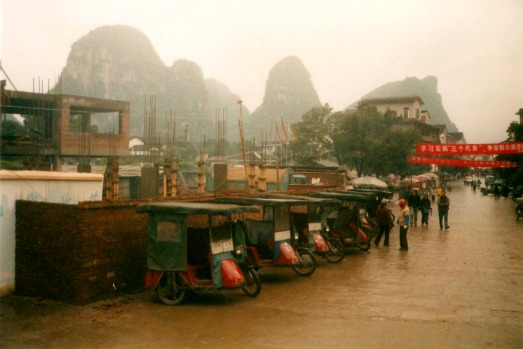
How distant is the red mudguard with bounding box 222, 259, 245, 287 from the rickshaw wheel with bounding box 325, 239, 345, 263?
192 inches

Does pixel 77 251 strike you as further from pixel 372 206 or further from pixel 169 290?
pixel 372 206

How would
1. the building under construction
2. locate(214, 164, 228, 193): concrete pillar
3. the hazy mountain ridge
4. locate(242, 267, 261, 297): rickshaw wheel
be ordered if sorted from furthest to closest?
the hazy mountain ridge → the building under construction → locate(214, 164, 228, 193): concrete pillar → locate(242, 267, 261, 297): rickshaw wheel

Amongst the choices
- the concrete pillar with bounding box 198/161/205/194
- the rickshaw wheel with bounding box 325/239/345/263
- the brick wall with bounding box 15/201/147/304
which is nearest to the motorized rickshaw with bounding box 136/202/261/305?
the brick wall with bounding box 15/201/147/304

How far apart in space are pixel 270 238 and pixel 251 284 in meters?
1.77

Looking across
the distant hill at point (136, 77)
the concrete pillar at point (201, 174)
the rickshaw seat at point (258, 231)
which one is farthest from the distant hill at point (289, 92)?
the rickshaw seat at point (258, 231)

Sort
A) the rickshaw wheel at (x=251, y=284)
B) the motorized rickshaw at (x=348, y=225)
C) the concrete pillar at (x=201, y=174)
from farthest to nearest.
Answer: the concrete pillar at (x=201, y=174), the motorized rickshaw at (x=348, y=225), the rickshaw wheel at (x=251, y=284)

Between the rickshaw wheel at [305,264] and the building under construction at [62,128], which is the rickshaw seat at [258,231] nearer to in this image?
the rickshaw wheel at [305,264]

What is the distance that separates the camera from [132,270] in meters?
10.4

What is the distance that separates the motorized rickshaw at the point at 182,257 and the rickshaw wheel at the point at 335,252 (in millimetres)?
4742

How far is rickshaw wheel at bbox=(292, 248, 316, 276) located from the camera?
12.1 metres

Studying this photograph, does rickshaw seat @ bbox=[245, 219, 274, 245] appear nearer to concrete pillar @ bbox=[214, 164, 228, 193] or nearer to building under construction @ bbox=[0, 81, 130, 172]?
concrete pillar @ bbox=[214, 164, 228, 193]

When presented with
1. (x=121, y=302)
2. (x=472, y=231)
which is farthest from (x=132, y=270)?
(x=472, y=231)

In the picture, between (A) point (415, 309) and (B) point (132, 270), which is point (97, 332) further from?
(A) point (415, 309)

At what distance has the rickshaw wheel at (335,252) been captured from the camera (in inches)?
552
